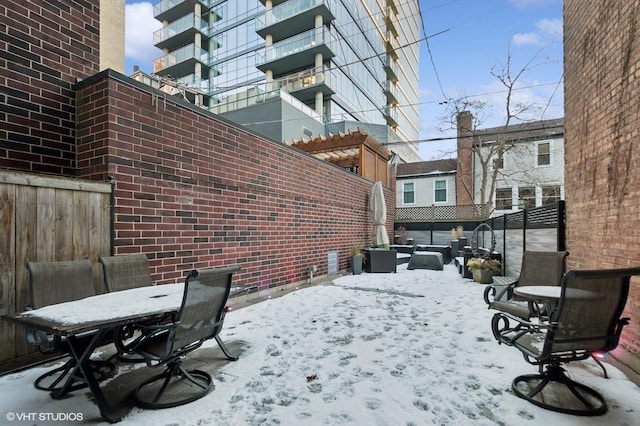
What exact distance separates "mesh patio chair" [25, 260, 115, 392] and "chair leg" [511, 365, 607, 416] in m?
3.27

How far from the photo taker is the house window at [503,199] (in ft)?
59.7

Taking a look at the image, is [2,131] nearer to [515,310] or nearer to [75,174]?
[75,174]

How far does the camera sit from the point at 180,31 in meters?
24.6

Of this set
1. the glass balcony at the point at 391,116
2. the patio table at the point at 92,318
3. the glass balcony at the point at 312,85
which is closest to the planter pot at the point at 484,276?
the patio table at the point at 92,318

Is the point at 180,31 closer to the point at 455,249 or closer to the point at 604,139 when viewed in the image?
the point at 455,249

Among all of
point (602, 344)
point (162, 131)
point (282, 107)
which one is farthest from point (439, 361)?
point (282, 107)

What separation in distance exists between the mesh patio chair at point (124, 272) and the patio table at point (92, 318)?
46 centimetres

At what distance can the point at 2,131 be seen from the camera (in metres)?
3.13

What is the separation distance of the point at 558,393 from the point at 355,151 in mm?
11315

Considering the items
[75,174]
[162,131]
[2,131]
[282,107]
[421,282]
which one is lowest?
[421,282]

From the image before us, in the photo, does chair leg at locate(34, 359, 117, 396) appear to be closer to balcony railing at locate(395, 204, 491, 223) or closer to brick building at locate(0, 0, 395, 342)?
brick building at locate(0, 0, 395, 342)

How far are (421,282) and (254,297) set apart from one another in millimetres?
4027

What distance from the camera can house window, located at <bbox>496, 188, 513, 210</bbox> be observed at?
18.2m

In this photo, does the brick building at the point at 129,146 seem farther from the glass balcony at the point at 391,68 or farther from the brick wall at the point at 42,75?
the glass balcony at the point at 391,68
